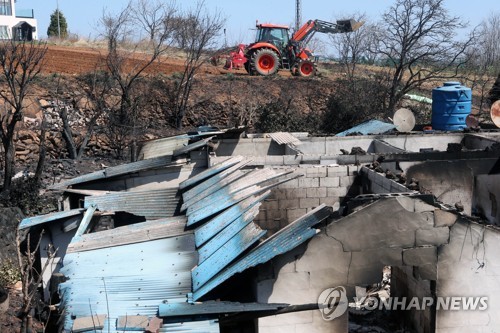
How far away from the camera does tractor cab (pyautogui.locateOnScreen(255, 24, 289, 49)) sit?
2852 cm

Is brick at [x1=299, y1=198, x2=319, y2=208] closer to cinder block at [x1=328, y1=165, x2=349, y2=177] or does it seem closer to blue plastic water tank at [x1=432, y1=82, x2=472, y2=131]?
cinder block at [x1=328, y1=165, x2=349, y2=177]

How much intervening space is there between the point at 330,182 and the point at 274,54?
673 inches

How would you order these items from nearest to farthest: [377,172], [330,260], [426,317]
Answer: [330,260], [426,317], [377,172]

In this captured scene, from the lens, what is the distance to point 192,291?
7.88m

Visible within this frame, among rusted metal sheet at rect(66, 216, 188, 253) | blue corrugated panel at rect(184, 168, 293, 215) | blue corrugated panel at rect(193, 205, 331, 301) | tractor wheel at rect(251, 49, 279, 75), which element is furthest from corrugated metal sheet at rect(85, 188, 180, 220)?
tractor wheel at rect(251, 49, 279, 75)

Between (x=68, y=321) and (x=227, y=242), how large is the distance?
234cm

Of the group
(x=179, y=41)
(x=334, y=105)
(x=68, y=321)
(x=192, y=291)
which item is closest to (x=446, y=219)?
(x=192, y=291)

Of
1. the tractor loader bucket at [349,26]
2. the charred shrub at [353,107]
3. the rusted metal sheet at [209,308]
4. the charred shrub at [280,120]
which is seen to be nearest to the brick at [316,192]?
the rusted metal sheet at [209,308]

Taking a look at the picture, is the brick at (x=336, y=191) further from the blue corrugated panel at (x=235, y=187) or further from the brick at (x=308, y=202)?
the blue corrugated panel at (x=235, y=187)

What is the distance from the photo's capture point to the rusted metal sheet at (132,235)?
9391mm

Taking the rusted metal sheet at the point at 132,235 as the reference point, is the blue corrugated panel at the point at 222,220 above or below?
above

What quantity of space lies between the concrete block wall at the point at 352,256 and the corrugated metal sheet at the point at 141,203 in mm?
3835

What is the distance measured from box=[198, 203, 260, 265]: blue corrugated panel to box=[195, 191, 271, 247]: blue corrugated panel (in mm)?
127

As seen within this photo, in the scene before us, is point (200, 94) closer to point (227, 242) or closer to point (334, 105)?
point (334, 105)
